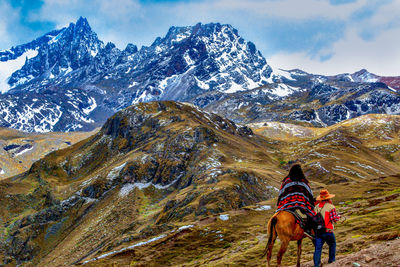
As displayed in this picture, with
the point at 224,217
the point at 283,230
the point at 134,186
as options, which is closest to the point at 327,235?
the point at 283,230

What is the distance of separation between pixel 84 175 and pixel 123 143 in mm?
23349

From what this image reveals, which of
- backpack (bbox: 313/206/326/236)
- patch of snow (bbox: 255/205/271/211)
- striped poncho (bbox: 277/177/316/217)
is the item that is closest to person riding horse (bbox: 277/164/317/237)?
striped poncho (bbox: 277/177/316/217)

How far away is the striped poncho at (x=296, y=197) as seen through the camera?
17125 millimetres

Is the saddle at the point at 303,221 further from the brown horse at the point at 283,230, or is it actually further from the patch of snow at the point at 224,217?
the patch of snow at the point at 224,217

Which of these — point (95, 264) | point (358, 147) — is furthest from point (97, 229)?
point (358, 147)

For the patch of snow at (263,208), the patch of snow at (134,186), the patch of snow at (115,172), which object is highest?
the patch of snow at (115,172)

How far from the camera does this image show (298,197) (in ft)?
57.2

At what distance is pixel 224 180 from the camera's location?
2975 inches

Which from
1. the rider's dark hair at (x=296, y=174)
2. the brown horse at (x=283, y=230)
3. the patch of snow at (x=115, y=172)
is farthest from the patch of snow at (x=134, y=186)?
the brown horse at (x=283, y=230)

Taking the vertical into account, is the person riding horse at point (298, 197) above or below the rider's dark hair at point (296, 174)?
below

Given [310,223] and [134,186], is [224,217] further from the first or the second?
[134,186]

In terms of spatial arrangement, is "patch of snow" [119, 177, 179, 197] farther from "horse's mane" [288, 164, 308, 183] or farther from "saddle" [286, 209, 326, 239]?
"saddle" [286, 209, 326, 239]

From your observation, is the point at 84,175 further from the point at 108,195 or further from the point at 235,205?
the point at 235,205

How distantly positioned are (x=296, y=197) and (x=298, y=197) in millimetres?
112
